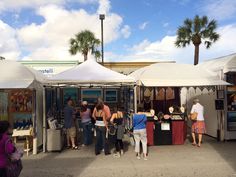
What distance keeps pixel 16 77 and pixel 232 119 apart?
7.97 meters

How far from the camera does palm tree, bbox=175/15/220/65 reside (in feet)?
99.0

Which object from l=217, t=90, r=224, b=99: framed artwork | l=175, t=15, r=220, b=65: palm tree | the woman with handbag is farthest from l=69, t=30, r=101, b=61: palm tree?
the woman with handbag

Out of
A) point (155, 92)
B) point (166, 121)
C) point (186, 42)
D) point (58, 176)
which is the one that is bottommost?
point (58, 176)

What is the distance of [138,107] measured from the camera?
35.3 feet

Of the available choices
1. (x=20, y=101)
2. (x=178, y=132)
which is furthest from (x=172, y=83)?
(x=20, y=101)

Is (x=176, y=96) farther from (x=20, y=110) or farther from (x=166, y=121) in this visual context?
(x=20, y=110)

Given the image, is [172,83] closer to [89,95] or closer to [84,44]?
[89,95]

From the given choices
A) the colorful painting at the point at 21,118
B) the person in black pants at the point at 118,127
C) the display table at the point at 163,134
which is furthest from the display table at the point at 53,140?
the display table at the point at 163,134

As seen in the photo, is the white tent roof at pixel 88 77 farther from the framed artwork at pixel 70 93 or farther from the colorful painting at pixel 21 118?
the framed artwork at pixel 70 93

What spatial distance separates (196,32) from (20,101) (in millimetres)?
20240

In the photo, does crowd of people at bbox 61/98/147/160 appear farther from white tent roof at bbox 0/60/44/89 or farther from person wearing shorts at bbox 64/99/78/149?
white tent roof at bbox 0/60/44/89

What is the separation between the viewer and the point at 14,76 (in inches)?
436

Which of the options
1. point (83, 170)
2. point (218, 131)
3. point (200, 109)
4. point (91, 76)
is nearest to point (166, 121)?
point (200, 109)

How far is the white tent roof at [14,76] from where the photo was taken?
1060 centimetres
